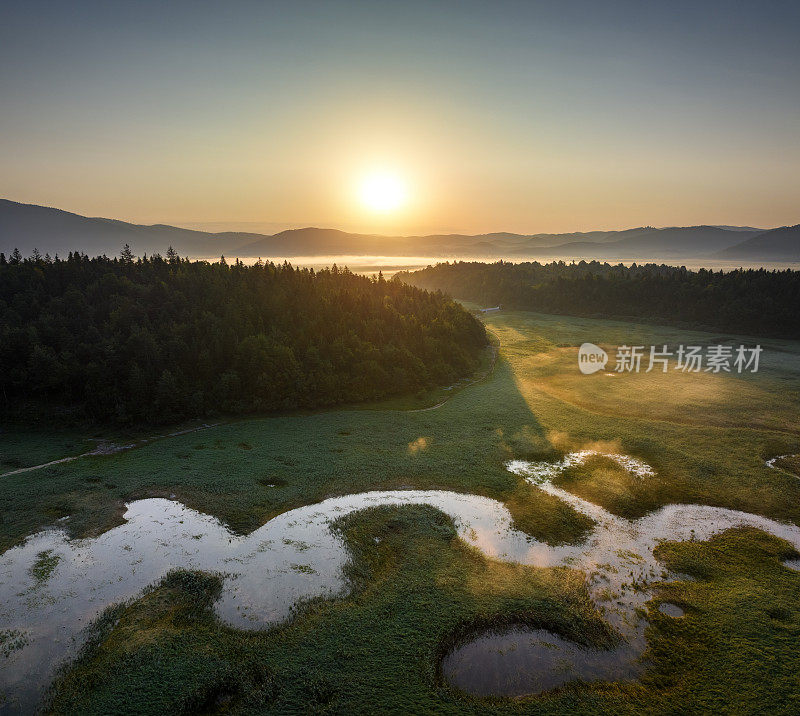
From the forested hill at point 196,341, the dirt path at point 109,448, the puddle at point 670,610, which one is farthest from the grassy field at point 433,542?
the forested hill at point 196,341

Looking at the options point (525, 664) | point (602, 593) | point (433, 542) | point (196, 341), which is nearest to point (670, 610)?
point (602, 593)

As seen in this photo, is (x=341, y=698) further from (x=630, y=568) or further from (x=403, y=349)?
(x=403, y=349)

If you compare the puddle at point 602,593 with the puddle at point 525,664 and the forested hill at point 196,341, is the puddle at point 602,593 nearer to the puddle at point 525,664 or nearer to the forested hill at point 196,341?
the puddle at point 525,664

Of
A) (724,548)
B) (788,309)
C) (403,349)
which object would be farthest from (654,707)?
(788,309)

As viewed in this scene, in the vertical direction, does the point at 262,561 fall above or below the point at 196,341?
below

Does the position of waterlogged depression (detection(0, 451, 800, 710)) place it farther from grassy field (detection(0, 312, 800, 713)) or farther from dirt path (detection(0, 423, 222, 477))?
dirt path (detection(0, 423, 222, 477))

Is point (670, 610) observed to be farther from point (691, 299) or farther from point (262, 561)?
point (691, 299)
